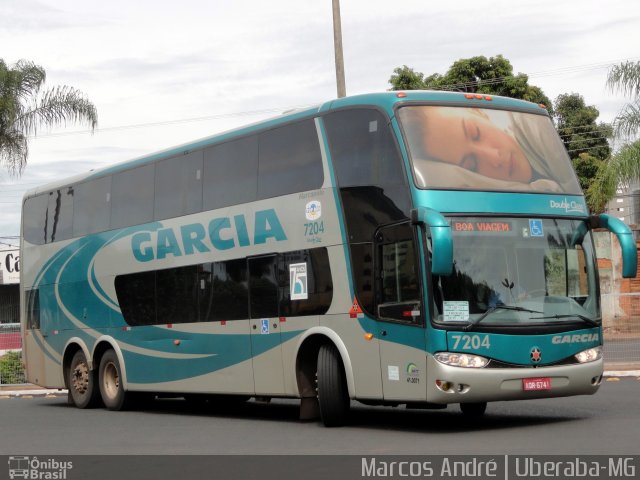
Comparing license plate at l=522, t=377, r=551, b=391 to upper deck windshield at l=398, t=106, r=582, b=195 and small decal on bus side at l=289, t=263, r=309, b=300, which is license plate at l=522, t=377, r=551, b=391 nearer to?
upper deck windshield at l=398, t=106, r=582, b=195

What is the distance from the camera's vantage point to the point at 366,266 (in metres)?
14.4

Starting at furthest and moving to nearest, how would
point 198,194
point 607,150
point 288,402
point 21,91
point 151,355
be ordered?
point 607,150 < point 21,91 < point 288,402 < point 151,355 < point 198,194

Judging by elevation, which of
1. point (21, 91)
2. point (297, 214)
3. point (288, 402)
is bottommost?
point (288, 402)

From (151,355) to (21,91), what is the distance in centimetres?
1680

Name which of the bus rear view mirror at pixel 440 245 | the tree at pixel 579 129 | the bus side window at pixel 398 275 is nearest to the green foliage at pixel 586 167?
the tree at pixel 579 129

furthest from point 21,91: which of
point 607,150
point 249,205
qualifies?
point 607,150

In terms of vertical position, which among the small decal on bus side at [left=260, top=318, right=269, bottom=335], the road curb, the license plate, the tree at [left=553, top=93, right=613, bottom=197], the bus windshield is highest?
the tree at [left=553, top=93, right=613, bottom=197]

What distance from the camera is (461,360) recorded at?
13242 millimetres

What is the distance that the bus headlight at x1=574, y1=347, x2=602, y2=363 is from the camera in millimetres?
14055

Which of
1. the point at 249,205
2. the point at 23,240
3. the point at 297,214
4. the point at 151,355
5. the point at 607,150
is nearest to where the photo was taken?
the point at 297,214

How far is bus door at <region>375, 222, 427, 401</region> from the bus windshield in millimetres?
390

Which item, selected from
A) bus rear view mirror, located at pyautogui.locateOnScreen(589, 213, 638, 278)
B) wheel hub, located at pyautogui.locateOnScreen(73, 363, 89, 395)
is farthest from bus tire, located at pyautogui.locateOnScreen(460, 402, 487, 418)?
wheel hub, located at pyautogui.locateOnScreen(73, 363, 89, 395)

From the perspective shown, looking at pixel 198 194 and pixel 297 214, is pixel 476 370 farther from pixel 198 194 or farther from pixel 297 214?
pixel 198 194

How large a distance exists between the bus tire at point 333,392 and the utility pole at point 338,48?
1129 cm
